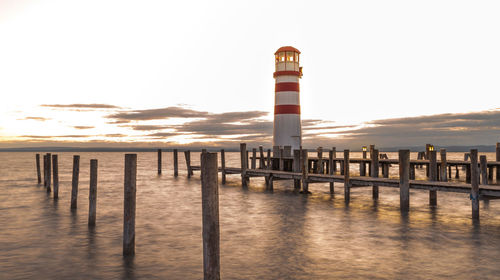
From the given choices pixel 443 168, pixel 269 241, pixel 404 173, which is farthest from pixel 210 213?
pixel 443 168

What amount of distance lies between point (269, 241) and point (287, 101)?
15297mm

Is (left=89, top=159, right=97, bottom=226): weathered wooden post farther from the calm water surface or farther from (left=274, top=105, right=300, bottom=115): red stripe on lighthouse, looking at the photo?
(left=274, top=105, right=300, bottom=115): red stripe on lighthouse

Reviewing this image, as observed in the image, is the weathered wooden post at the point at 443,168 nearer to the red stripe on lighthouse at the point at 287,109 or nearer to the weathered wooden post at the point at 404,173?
the weathered wooden post at the point at 404,173

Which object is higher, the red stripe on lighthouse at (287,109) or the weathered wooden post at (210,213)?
the red stripe on lighthouse at (287,109)

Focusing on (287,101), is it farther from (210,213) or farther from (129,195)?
(210,213)

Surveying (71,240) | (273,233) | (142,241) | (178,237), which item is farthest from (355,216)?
(71,240)

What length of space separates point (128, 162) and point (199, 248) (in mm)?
2607

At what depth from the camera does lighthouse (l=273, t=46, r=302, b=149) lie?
78.4ft

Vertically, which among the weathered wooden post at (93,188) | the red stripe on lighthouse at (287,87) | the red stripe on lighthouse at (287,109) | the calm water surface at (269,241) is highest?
the red stripe on lighthouse at (287,87)

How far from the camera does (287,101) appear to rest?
23875mm

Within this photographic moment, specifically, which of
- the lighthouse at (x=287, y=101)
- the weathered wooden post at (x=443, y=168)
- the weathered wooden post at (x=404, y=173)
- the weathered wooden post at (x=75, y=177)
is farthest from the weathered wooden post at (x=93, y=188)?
the lighthouse at (x=287, y=101)

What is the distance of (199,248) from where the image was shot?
8.80m

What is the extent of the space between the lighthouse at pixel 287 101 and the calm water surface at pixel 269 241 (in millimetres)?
8220

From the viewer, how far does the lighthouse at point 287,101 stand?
23906mm
